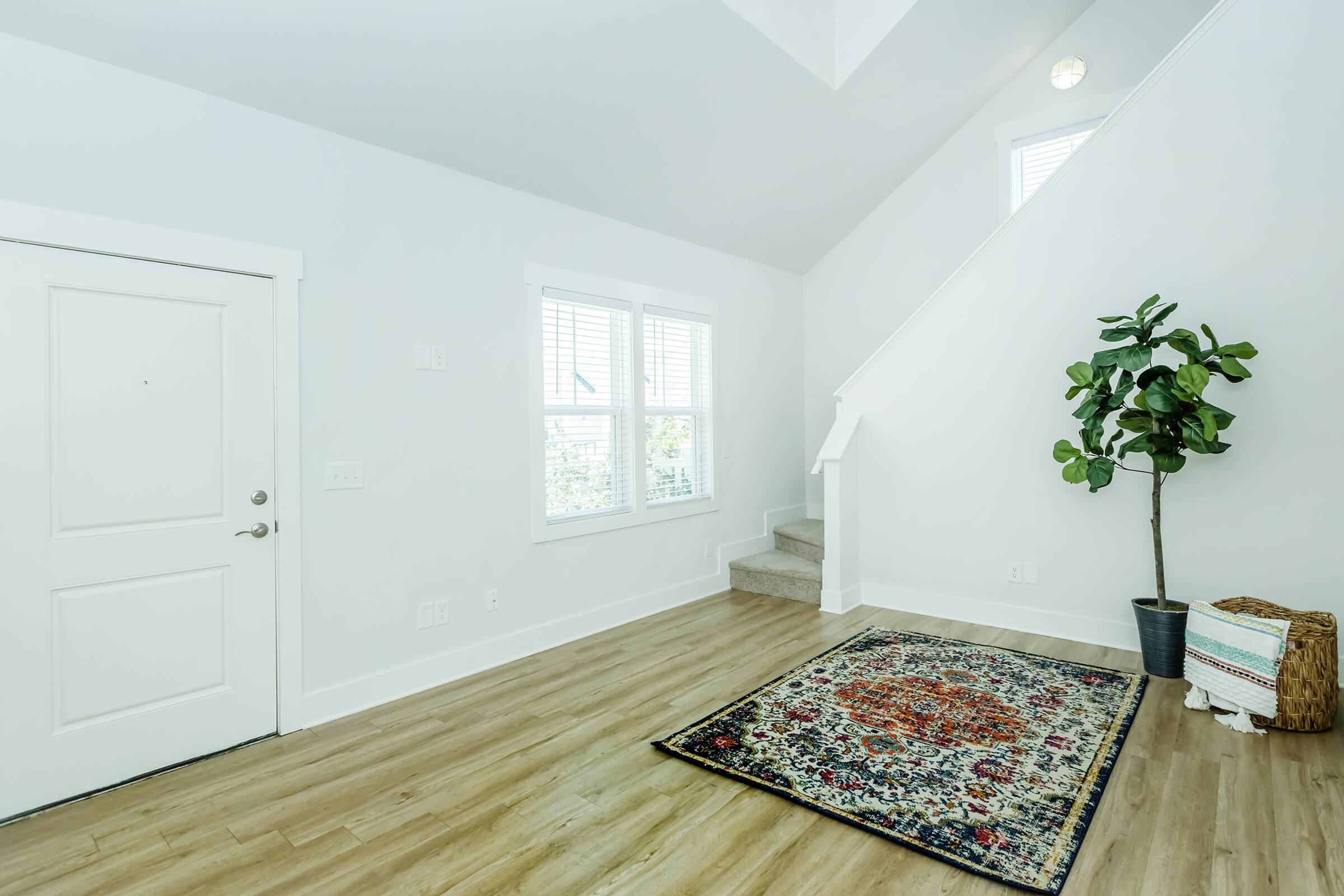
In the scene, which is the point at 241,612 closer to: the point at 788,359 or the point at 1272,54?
the point at 788,359

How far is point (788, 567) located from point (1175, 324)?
8.84 feet

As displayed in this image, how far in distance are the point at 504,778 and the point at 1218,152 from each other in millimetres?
4230

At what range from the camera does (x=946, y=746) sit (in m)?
2.57

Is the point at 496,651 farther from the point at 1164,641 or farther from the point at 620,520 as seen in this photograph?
the point at 1164,641

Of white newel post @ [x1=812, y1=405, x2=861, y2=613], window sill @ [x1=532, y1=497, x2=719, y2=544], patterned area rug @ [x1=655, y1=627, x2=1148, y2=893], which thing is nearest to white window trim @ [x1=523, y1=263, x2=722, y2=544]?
window sill @ [x1=532, y1=497, x2=719, y2=544]

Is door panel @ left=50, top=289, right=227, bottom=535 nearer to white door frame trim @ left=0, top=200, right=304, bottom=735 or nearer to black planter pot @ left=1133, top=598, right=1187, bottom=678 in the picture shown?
white door frame trim @ left=0, top=200, right=304, bottom=735

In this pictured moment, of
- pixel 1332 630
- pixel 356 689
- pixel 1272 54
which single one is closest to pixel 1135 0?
pixel 1272 54

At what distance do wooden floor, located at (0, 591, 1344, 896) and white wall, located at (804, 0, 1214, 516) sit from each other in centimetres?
342

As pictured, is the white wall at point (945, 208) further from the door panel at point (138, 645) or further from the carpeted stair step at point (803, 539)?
the door panel at point (138, 645)

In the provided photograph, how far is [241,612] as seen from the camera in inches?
108

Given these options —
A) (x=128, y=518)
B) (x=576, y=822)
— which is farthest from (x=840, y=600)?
(x=128, y=518)

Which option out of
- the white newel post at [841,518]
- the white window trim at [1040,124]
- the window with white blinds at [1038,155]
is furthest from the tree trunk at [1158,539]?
the white window trim at [1040,124]

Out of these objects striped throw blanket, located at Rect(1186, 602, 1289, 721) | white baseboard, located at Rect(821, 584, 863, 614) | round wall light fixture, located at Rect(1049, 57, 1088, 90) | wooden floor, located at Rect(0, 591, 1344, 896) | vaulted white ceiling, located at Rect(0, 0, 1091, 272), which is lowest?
wooden floor, located at Rect(0, 591, 1344, 896)

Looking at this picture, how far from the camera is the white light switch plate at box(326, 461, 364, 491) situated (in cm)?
299
